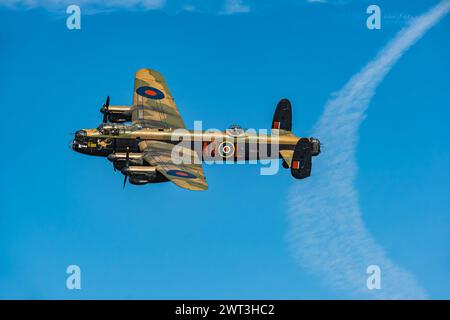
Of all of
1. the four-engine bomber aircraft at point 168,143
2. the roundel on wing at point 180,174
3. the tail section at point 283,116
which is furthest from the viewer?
the tail section at point 283,116

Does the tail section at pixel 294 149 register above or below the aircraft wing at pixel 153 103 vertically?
below

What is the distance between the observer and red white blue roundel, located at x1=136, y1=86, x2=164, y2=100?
256 ft

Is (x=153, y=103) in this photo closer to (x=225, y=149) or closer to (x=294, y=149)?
(x=225, y=149)

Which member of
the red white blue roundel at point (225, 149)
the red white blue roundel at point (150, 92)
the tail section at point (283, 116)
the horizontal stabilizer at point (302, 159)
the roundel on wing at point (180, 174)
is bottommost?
the roundel on wing at point (180, 174)

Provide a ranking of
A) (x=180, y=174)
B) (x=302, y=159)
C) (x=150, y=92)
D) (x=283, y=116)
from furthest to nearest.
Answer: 1. (x=150, y=92)
2. (x=283, y=116)
3. (x=302, y=159)
4. (x=180, y=174)

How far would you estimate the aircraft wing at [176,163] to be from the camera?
224ft

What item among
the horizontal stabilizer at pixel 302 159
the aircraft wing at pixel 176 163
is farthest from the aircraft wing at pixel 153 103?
the horizontal stabilizer at pixel 302 159

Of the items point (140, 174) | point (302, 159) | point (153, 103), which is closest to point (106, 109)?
point (153, 103)

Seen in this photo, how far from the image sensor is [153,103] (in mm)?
77562

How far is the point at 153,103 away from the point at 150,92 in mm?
1391

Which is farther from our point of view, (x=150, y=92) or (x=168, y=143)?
(x=150, y=92)

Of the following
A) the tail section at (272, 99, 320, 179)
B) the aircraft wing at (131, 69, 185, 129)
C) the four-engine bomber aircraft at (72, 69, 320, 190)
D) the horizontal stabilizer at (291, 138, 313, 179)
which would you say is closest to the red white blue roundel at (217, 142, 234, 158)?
the four-engine bomber aircraft at (72, 69, 320, 190)

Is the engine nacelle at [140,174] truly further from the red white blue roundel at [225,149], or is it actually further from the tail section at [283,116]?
the tail section at [283,116]

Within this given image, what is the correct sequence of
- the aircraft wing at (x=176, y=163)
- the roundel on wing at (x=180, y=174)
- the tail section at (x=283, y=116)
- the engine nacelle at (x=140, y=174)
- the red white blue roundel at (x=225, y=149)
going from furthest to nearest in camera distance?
1. the tail section at (x=283, y=116)
2. the red white blue roundel at (x=225, y=149)
3. the engine nacelle at (x=140, y=174)
4. the roundel on wing at (x=180, y=174)
5. the aircraft wing at (x=176, y=163)
